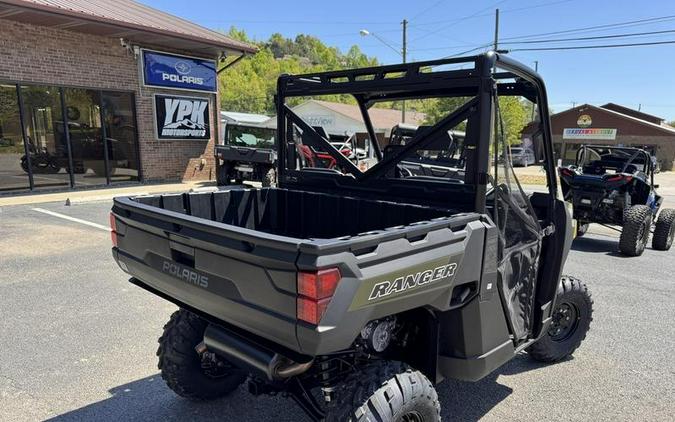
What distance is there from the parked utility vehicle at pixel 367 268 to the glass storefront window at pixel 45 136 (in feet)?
35.3

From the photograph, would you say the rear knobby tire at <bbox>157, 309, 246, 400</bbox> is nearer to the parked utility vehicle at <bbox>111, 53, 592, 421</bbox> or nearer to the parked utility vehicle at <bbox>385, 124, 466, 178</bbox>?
the parked utility vehicle at <bbox>111, 53, 592, 421</bbox>

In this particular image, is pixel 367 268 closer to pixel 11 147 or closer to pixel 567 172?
pixel 567 172

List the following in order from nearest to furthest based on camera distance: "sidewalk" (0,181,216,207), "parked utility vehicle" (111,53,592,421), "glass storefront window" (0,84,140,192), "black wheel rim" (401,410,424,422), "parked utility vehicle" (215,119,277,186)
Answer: "parked utility vehicle" (111,53,592,421), "black wheel rim" (401,410,424,422), "sidewalk" (0,181,216,207), "glass storefront window" (0,84,140,192), "parked utility vehicle" (215,119,277,186)

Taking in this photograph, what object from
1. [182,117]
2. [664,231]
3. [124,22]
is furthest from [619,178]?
[182,117]

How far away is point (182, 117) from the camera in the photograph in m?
14.1

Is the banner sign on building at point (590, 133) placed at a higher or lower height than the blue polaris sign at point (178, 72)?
lower

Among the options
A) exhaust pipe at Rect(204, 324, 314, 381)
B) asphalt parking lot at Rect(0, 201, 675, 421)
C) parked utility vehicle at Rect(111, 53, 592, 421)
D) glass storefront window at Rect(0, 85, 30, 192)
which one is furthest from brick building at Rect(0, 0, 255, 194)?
exhaust pipe at Rect(204, 324, 314, 381)

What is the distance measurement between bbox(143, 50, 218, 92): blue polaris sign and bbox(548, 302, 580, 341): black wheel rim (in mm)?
12637

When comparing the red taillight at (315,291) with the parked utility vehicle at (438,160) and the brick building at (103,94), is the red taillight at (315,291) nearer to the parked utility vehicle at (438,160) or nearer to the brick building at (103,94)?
the parked utility vehicle at (438,160)

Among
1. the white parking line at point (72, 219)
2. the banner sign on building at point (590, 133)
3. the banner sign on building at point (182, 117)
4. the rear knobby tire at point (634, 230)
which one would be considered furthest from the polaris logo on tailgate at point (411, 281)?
the banner sign on building at point (590, 133)

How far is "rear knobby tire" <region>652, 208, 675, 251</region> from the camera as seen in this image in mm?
7871

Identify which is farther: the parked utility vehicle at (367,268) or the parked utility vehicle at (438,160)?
the parked utility vehicle at (438,160)

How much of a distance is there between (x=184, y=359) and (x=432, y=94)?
7.56ft

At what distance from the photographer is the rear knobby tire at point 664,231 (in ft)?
25.8
